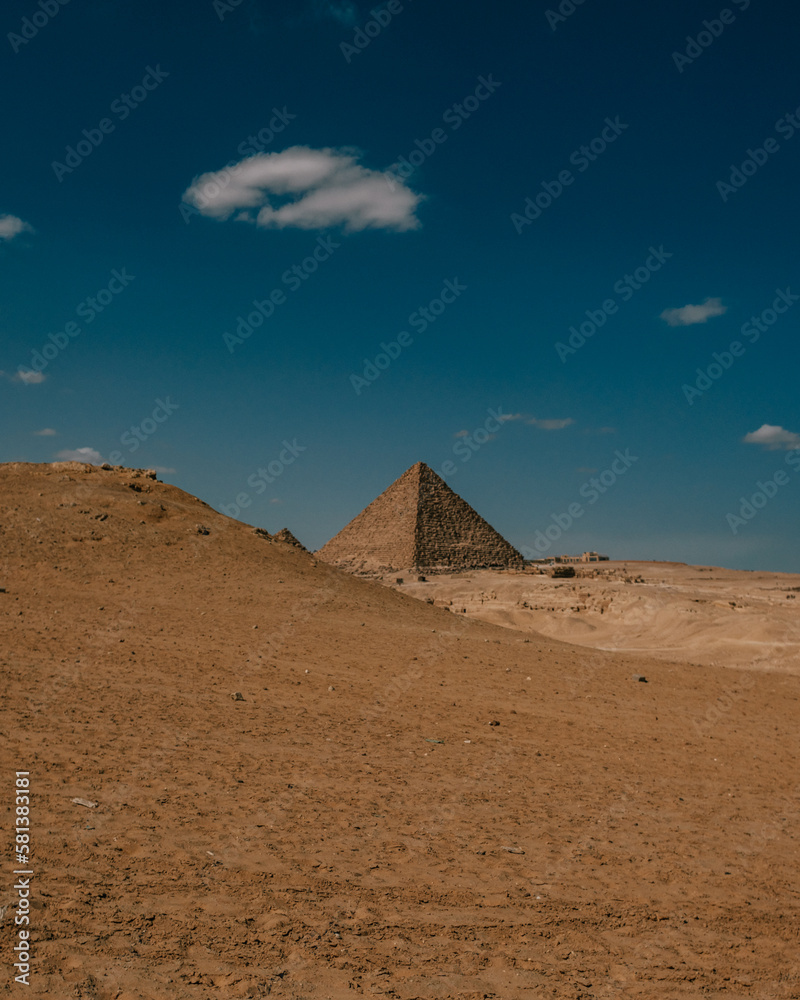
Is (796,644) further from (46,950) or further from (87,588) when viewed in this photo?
(46,950)

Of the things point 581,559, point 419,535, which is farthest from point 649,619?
point 581,559

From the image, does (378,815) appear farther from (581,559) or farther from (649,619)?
(581,559)

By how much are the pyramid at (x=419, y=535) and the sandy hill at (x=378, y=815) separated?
158 ft

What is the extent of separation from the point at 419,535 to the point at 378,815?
5803 cm

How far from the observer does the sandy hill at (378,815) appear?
415 cm

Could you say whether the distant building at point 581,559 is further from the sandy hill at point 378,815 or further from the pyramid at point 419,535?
the sandy hill at point 378,815

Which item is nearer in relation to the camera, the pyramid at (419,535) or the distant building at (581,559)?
the pyramid at (419,535)

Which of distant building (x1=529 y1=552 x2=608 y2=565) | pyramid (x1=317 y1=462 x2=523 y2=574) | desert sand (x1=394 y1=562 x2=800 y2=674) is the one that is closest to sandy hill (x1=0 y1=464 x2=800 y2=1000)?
desert sand (x1=394 y1=562 x2=800 y2=674)

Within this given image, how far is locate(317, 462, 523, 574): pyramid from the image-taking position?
63.4 meters

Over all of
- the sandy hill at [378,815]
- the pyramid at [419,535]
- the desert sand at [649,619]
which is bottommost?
the sandy hill at [378,815]

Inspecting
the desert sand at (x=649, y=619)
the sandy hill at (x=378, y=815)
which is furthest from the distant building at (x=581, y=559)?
the sandy hill at (x=378, y=815)

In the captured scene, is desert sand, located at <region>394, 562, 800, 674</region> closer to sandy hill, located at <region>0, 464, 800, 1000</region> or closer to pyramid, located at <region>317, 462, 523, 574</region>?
sandy hill, located at <region>0, 464, 800, 1000</region>

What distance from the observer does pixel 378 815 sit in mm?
6438

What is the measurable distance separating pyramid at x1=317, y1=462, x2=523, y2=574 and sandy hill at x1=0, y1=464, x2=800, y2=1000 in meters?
48.1
